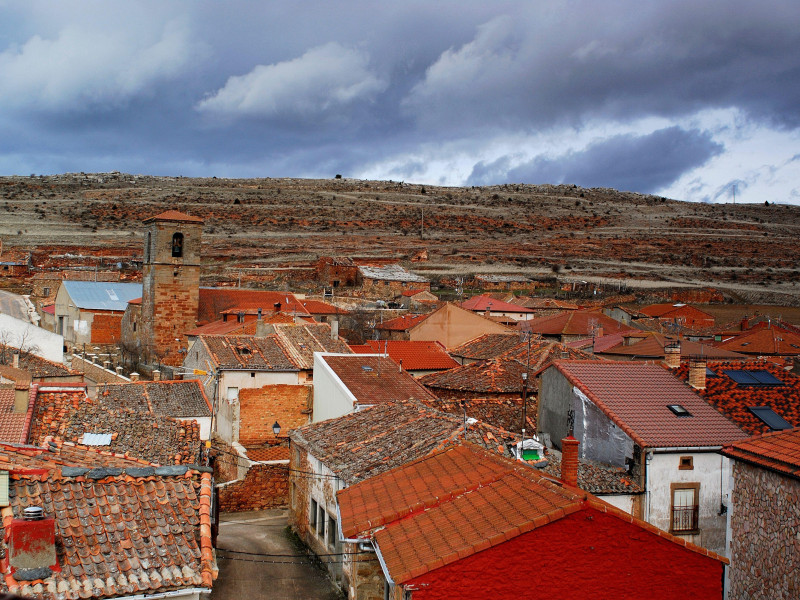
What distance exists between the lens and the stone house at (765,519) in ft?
31.3

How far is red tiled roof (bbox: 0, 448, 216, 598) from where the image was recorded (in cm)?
743

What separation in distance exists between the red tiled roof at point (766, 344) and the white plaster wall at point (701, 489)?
75.3 ft

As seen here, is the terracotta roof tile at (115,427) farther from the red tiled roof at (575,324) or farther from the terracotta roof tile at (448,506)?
the red tiled roof at (575,324)

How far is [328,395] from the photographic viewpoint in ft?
68.7

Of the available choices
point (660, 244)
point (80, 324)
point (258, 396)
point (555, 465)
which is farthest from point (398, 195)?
point (555, 465)

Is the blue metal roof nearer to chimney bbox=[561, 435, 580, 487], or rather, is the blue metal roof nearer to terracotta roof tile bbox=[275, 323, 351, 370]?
terracotta roof tile bbox=[275, 323, 351, 370]

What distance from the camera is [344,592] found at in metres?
12.7

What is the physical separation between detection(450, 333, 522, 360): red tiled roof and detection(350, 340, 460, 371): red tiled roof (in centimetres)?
87

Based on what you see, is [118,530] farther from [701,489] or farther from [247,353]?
[247,353]

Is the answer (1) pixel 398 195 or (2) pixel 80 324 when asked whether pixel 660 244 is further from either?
(2) pixel 80 324

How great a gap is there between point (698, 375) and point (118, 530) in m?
12.7

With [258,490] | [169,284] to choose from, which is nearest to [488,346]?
[258,490]

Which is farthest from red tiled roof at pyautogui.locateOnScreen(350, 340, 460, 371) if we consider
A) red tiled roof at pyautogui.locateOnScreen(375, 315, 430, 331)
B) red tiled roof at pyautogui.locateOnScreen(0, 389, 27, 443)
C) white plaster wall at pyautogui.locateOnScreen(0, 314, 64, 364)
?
red tiled roof at pyautogui.locateOnScreen(0, 389, 27, 443)

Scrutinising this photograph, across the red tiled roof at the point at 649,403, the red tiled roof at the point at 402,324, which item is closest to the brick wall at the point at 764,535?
the red tiled roof at the point at 649,403
